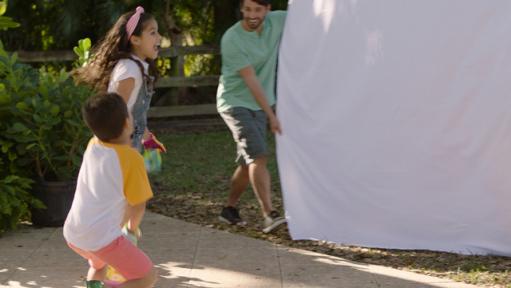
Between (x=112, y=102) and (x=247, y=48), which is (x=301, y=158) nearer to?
(x=247, y=48)

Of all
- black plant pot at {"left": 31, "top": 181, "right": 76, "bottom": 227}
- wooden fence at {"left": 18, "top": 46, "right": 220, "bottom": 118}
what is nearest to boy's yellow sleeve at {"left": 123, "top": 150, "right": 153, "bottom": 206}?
black plant pot at {"left": 31, "top": 181, "right": 76, "bottom": 227}

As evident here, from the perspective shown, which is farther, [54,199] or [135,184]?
[54,199]

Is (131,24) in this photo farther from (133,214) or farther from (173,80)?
(173,80)

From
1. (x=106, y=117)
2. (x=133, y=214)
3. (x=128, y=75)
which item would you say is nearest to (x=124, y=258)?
(x=133, y=214)

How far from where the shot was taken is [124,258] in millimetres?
4293

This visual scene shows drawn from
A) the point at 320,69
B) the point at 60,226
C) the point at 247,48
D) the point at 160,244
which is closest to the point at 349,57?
the point at 320,69

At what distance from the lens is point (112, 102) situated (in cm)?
428

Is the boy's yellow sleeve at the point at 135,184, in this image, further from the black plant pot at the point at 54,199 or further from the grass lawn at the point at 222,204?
the black plant pot at the point at 54,199

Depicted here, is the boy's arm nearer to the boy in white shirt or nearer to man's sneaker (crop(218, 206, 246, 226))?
the boy in white shirt

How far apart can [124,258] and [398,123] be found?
8.50 feet

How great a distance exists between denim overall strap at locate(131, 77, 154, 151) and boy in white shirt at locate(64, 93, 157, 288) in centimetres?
143

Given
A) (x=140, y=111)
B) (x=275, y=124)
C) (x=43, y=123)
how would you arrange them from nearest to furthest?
1. (x=140, y=111)
2. (x=275, y=124)
3. (x=43, y=123)

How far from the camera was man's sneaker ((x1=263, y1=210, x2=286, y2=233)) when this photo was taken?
6.81 metres

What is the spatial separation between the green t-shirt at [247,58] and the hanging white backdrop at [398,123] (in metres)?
0.10
